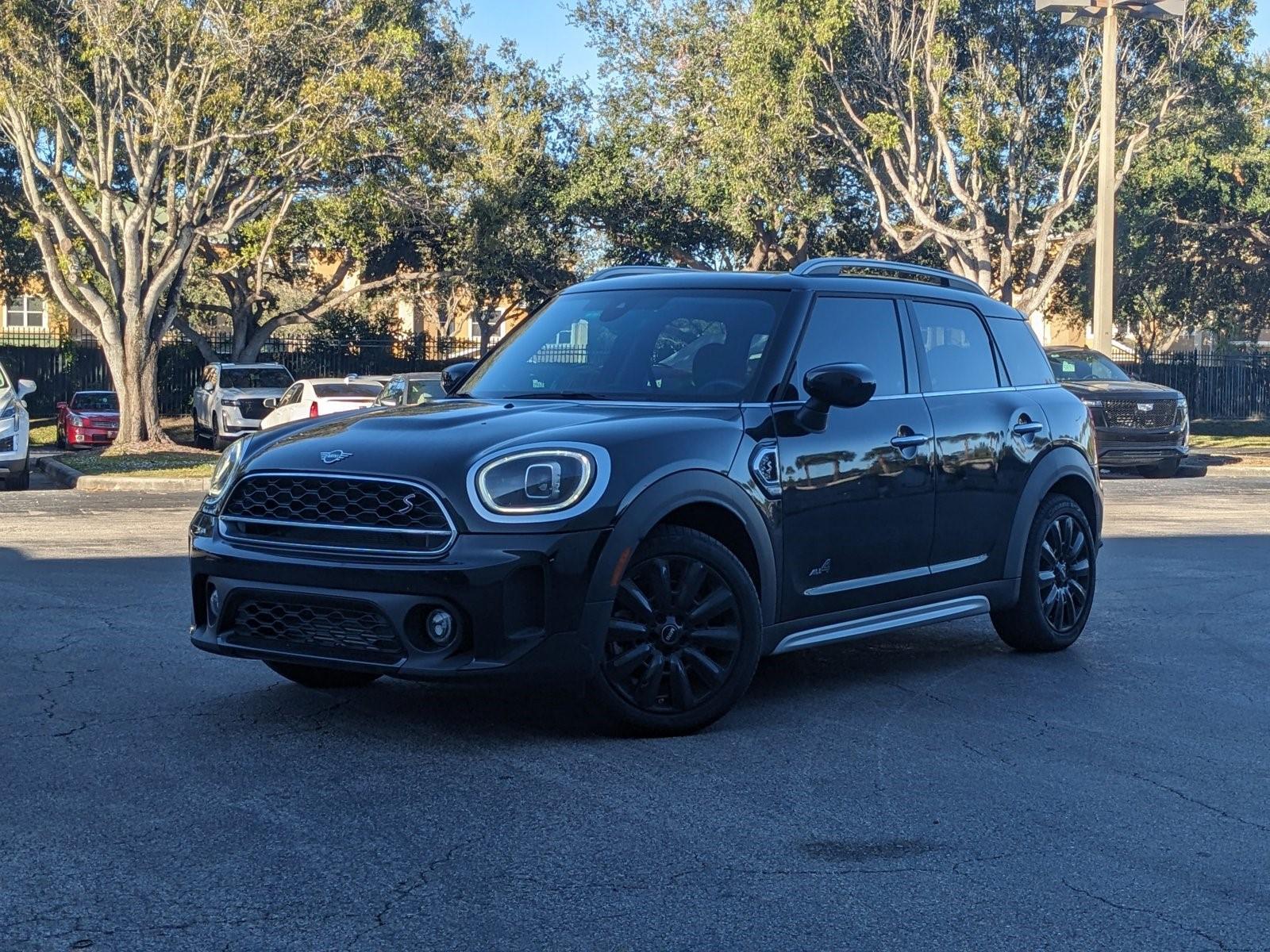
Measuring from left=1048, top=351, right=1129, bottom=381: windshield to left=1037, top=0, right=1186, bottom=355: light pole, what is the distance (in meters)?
1.24

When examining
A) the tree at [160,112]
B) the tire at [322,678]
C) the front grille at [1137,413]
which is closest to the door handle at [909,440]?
the tire at [322,678]

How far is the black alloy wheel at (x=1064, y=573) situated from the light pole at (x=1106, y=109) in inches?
714

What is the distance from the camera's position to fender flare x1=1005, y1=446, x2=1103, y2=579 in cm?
788

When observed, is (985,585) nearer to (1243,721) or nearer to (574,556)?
(1243,721)

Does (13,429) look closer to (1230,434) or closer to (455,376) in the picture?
(455,376)

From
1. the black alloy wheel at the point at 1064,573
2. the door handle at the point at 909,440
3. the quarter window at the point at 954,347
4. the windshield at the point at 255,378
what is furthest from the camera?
the windshield at the point at 255,378

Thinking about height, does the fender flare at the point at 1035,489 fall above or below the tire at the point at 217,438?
above

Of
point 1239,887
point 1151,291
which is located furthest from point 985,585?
point 1151,291

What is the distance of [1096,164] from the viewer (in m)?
33.2

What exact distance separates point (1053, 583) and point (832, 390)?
2.35m

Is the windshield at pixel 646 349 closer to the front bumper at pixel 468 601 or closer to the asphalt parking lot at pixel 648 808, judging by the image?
the front bumper at pixel 468 601

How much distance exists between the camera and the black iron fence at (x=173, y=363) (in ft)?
148

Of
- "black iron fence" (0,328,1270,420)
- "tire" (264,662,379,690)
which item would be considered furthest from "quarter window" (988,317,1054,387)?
"black iron fence" (0,328,1270,420)

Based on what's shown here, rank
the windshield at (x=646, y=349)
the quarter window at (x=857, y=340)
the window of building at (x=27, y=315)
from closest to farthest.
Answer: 1. the windshield at (x=646, y=349)
2. the quarter window at (x=857, y=340)
3. the window of building at (x=27, y=315)
